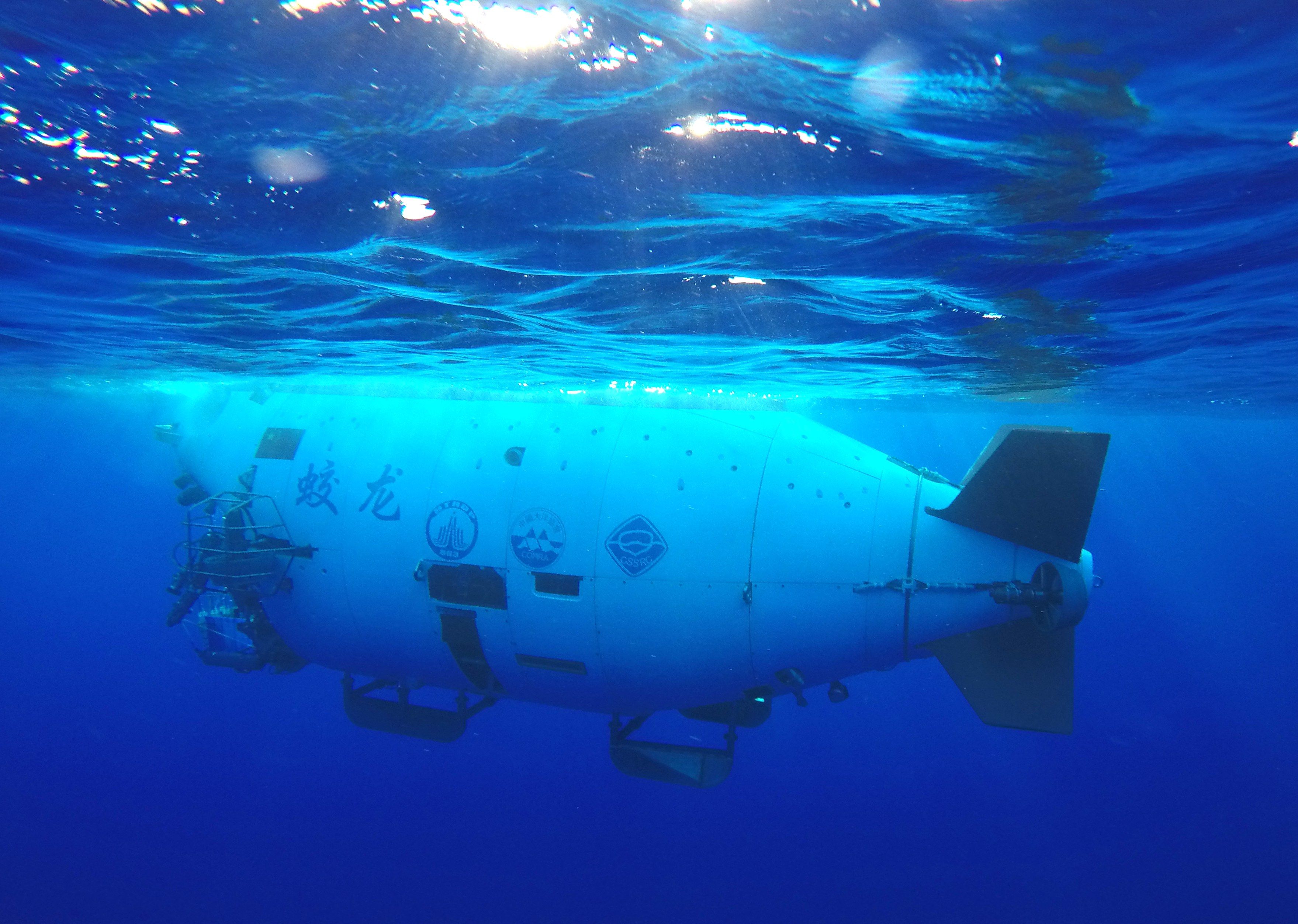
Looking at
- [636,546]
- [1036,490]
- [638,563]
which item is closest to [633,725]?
[638,563]

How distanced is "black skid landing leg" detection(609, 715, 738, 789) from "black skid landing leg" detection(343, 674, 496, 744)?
1546 mm

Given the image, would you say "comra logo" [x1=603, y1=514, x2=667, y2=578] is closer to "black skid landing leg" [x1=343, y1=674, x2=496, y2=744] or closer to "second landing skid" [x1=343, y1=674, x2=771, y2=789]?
"second landing skid" [x1=343, y1=674, x2=771, y2=789]

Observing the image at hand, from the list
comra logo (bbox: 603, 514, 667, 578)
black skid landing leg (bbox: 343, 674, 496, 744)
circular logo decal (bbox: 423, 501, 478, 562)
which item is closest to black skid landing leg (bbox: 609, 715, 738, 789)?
black skid landing leg (bbox: 343, 674, 496, 744)

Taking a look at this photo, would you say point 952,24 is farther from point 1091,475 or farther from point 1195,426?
point 1195,426

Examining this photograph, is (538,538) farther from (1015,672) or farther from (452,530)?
(1015,672)

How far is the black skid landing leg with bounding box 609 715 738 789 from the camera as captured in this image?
562 centimetres

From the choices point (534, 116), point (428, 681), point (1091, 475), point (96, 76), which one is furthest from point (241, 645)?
point (1091, 475)

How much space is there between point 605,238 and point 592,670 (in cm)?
386

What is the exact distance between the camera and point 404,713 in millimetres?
6637

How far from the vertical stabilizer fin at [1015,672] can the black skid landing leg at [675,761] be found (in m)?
2.01

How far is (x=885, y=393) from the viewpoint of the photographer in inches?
658

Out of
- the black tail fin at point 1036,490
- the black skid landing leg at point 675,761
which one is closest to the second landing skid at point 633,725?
the black skid landing leg at point 675,761

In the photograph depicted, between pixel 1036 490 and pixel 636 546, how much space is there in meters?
3.19

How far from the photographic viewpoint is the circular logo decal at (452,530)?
575 centimetres
